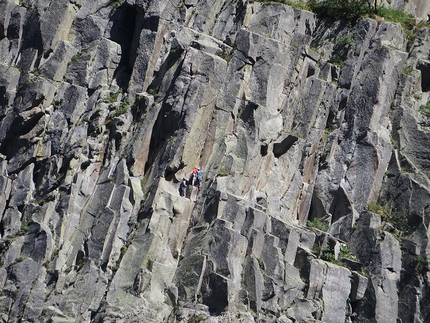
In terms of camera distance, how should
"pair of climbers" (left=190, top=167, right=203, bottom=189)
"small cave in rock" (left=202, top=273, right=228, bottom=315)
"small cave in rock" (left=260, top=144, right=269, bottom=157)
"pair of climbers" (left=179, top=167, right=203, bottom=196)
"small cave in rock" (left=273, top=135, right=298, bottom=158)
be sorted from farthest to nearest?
"small cave in rock" (left=273, top=135, right=298, bottom=158), "small cave in rock" (left=260, top=144, right=269, bottom=157), "pair of climbers" (left=190, top=167, right=203, bottom=189), "pair of climbers" (left=179, top=167, right=203, bottom=196), "small cave in rock" (left=202, top=273, right=228, bottom=315)

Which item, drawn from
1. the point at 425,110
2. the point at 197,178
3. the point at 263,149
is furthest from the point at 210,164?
the point at 425,110

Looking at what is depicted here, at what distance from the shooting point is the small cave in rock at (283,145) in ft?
152

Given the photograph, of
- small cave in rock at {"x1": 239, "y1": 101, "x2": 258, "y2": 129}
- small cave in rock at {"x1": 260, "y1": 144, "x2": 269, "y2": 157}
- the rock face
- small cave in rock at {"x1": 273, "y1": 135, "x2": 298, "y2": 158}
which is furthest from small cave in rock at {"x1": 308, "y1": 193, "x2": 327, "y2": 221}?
small cave in rock at {"x1": 239, "y1": 101, "x2": 258, "y2": 129}

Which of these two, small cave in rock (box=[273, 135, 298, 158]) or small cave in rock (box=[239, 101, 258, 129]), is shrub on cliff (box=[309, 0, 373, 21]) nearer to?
small cave in rock (box=[273, 135, 298, 158])

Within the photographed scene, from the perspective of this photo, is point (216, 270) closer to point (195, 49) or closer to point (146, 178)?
point (146, 178)

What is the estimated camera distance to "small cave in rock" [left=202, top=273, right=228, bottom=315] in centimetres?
4059

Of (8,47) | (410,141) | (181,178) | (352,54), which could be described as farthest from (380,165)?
(8,47)

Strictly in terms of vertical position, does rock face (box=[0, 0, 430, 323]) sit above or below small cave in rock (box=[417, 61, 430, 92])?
below

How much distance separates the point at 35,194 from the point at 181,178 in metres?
6.08

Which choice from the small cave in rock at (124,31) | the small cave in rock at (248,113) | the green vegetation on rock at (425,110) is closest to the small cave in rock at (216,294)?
the small cave in rock at (248,113)

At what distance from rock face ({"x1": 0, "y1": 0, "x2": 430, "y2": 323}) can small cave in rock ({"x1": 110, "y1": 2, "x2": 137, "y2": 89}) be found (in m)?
0.07

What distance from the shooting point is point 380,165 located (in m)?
47.6

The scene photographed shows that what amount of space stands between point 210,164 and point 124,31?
8.79 m

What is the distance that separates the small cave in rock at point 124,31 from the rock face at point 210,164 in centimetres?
7
